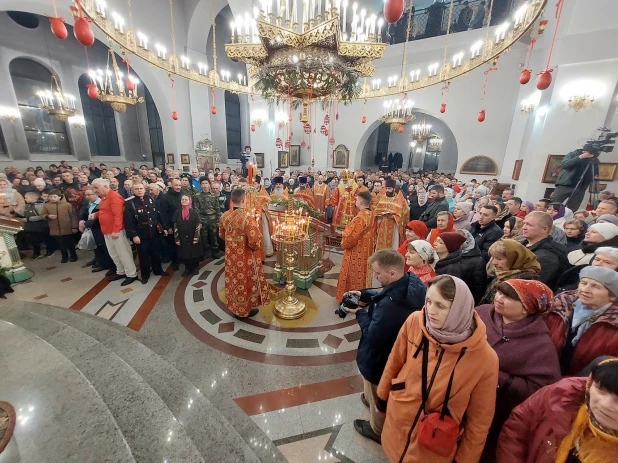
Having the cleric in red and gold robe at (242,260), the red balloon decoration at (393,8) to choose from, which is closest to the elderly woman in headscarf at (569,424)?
the red balloon decoration at (393,8)

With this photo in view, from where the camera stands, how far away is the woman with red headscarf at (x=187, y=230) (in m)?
4.80

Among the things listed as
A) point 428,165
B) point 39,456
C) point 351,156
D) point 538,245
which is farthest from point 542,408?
point 428,165

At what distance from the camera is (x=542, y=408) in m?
1.21

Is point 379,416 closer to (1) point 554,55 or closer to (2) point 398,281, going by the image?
(2) point 398,281

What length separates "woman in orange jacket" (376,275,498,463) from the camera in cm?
127

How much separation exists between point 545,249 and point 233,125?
18429 mm

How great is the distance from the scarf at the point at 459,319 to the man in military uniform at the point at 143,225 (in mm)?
4964

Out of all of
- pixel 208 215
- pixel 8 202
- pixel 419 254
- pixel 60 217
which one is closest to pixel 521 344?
pixel 419 254

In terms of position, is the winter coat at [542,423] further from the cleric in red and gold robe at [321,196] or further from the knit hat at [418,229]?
the cleric in red and gold robe at [321,196]

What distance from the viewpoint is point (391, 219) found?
4820 millimetres

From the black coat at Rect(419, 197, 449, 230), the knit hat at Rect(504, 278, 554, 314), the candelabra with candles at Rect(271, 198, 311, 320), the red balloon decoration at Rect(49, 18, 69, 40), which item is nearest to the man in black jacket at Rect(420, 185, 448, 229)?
the black coat at Rect(419, 197, 449, 230)

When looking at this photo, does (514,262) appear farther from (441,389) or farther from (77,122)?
(77,122)

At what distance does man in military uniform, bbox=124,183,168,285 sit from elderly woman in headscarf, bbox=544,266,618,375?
18.2ft

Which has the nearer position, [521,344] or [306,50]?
[521,344]
